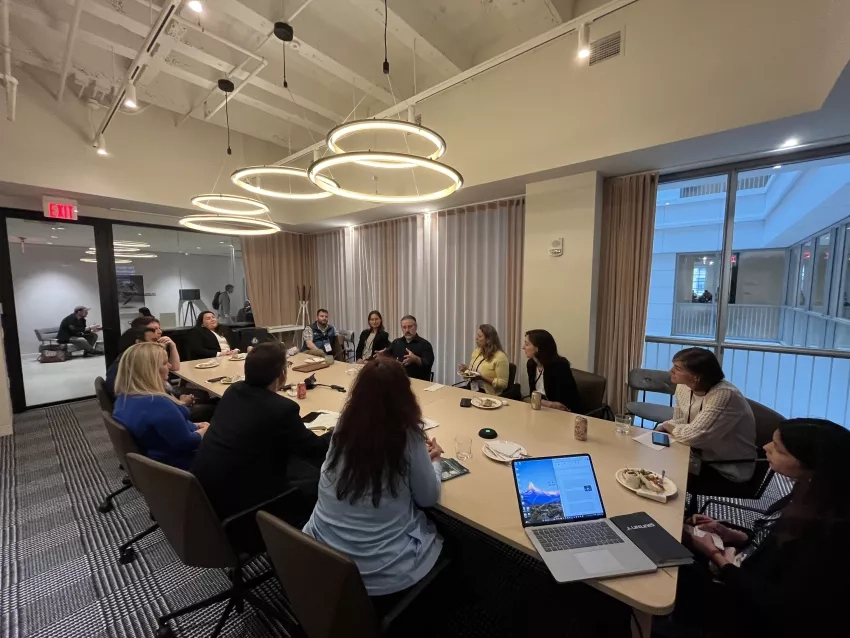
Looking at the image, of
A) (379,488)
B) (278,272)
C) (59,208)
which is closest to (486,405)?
(379,488)

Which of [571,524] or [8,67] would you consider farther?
[8,67]

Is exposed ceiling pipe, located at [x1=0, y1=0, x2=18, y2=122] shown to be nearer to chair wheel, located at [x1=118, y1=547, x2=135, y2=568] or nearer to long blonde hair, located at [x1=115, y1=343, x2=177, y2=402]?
long blonde hair, located at [x1=115, y1=343, x2=177, y2=402]

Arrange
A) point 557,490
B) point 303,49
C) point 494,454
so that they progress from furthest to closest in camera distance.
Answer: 1. point 303,49
2. point 494,454
3. point 557,490

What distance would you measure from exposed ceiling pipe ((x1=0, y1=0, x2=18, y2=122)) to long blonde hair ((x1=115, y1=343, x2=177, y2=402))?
8.02ft

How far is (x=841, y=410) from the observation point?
2.98 meters

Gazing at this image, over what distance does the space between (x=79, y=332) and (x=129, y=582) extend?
172 inches

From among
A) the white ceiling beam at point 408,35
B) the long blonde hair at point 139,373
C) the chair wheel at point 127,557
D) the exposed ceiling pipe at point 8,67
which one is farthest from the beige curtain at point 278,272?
the chair wheel at point 127,557

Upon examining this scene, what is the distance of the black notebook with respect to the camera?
1.00m

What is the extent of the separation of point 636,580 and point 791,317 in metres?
3.37

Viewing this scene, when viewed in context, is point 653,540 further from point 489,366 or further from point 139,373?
point 139,373

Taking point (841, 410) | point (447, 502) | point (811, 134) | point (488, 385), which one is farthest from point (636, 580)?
point (841, 410)

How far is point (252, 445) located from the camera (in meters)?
1.45

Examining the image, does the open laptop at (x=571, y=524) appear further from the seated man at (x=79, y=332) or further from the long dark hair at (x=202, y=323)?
the seated man at (x=79, y=332)

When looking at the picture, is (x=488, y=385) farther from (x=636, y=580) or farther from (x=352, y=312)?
(x=352, y=312)
